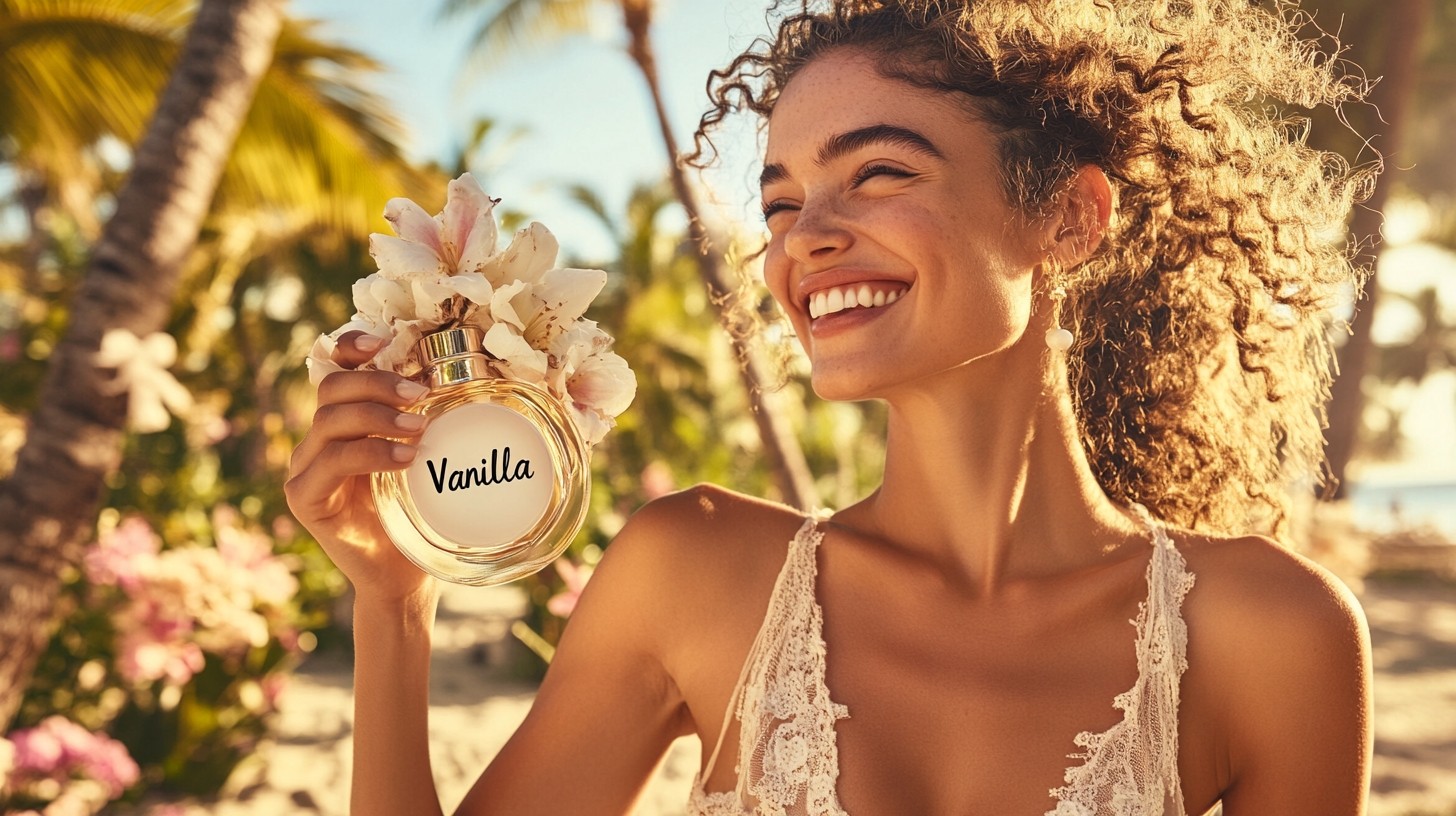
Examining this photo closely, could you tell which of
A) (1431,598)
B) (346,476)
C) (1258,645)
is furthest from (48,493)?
(1431,598)

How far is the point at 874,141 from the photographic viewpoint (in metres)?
1.78

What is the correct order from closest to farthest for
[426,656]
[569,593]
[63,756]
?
[426,656]
[569,593]
[63,756]

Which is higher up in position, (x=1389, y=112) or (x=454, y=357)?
(x=1389, y=112)

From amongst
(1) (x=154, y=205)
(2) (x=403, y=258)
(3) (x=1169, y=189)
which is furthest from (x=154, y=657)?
(3) (x=1169, y=189)

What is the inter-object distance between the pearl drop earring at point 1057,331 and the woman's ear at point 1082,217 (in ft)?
0.17

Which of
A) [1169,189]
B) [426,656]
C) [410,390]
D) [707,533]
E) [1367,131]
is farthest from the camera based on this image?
[1367,131]

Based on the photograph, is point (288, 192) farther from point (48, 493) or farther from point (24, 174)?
point (48, 493)

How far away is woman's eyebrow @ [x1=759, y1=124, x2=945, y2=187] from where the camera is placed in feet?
5.85

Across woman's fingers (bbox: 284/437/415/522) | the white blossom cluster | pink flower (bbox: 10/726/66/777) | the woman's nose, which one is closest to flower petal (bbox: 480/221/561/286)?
the white blossom cluster

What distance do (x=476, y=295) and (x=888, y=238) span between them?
66 centimetres

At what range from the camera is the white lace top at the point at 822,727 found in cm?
177

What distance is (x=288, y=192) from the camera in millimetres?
7758

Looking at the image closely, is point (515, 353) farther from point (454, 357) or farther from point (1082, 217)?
point (1082, 217)

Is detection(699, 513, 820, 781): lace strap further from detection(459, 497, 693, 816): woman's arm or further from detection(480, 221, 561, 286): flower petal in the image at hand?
detection(480, 221, 561, 286): flower petal
